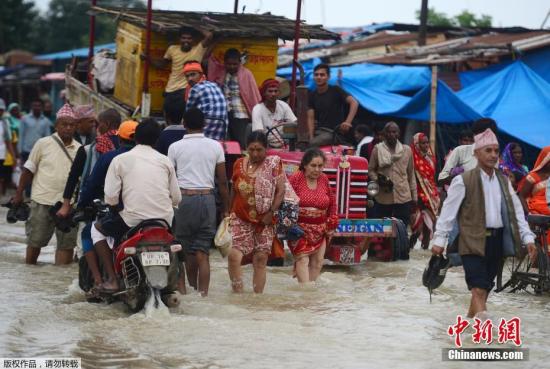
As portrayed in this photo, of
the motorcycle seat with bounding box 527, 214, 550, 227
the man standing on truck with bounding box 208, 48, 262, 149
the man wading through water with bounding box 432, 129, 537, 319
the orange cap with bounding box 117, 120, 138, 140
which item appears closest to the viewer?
the man wading through water with bounding box 432, 129, 537, 319

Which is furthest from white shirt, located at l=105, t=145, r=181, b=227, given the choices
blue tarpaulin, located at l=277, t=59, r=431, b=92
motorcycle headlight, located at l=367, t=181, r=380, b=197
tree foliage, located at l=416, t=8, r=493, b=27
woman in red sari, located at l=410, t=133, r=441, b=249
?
tree foliage, located at l=416, t=8, r=493, b=27

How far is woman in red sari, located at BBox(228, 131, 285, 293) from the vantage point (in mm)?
9867

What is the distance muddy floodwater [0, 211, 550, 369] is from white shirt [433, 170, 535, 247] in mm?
862

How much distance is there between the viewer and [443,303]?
10.3 m

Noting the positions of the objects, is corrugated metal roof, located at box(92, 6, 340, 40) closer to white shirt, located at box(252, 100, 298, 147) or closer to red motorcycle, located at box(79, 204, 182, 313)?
white shirt, located at box(252, 100, 298, 147)

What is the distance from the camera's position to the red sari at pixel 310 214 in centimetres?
1052

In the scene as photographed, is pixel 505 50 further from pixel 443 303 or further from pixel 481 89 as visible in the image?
pixel 443 303

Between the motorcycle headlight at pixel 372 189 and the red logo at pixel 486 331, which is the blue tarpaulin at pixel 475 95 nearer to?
the motorcycle headlight at pixel 372 189

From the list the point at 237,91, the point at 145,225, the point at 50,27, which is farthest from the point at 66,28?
the point at 145,225

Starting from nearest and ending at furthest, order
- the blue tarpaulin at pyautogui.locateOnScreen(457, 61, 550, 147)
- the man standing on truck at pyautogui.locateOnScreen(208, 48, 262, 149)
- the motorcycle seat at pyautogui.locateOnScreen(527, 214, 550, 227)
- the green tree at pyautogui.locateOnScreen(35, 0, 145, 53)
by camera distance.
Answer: the motorcycle seat at pyautogui.locateOnScreen(527, 214, 550, 227) < the man standing on truck at pyautogui.locateOnScreen(208, 48, 262, 149) < the blue tarpaulin at pyautogui.locateOnScreen(457, 61, 550, 147) < the green tree at pyautogui.locateOnScreen(35, 0, 145, 53)

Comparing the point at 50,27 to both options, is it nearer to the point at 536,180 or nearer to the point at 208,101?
the point at 208,101

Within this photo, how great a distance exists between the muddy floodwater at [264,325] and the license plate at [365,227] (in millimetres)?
854

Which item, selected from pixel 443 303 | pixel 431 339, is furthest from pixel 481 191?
pixel 443 303

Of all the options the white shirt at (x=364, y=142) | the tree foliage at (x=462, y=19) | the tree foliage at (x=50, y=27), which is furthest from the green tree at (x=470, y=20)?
the white shirt at (x=364, y=142)
